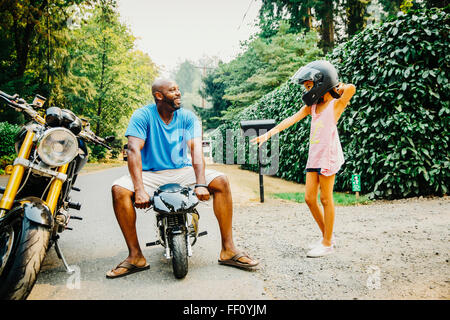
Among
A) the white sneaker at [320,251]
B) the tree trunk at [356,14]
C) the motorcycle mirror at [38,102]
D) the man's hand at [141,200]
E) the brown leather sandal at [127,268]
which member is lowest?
the brown leather sandal at [127,268]

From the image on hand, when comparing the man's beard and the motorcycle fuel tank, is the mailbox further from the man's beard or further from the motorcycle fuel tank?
the motorcycle fuel tank

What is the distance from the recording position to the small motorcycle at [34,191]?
2.06m

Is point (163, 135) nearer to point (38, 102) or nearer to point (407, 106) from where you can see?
point (38, 102)

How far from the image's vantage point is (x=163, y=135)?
323 cm

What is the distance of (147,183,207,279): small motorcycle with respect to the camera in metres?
2.69

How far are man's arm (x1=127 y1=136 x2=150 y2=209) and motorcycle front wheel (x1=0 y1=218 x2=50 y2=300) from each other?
2.55ft

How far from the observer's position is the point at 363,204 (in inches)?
238

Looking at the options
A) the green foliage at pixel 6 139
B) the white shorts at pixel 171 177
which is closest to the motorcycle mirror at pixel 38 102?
the white shorts at pixel 171 177

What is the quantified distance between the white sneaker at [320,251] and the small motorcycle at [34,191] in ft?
7.51

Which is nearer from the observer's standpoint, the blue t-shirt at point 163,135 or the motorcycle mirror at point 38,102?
the motorcycle mirror at point 38,102

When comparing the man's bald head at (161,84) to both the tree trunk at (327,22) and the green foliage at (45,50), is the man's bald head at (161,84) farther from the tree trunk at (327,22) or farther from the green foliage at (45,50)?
the tree trunk at (327,22)

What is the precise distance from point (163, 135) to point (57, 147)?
3.16 feet

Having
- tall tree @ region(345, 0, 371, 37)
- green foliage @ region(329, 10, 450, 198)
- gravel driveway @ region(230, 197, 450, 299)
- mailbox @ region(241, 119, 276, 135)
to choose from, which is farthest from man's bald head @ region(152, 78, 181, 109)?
tall tree @ region(345, 0, 371, 37)

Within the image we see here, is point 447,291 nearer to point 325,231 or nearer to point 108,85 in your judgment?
point 325,231
